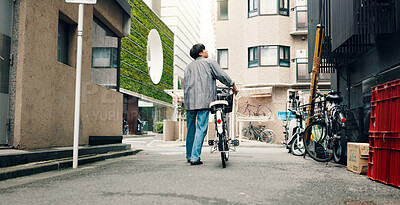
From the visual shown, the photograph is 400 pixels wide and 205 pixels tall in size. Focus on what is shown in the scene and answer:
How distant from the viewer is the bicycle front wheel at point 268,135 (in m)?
23.2

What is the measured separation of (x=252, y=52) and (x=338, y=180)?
69.0 ft

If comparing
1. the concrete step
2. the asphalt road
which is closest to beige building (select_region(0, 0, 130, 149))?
the concrete step

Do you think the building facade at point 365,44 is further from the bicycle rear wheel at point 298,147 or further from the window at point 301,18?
the window at point 301,18

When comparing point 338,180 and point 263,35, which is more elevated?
point 263,35

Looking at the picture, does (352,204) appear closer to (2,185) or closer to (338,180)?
(338,180)

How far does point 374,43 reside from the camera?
288 inches

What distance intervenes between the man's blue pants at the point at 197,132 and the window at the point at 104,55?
3.26 meters

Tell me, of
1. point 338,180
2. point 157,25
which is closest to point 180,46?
point 157,25

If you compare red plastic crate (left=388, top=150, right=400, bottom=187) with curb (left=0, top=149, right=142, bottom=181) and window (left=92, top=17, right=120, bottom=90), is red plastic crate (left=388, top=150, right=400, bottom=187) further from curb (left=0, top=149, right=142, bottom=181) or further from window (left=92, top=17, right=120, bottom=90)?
window (left=92, top=17, right=120, bottom=90)

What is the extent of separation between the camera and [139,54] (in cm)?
3584

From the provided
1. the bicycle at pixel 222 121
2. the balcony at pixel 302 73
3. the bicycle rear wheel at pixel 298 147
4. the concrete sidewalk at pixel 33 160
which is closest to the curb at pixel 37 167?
the concrete sidewalk at pixel 33 160

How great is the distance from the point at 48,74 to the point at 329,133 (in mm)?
4677

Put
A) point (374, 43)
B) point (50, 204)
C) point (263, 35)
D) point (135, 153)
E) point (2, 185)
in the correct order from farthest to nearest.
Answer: point (263, 35) < point (135, 153) < point (374, 43) < point (2, 185) < point (50, 204)

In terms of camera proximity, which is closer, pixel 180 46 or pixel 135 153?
pixel 135 153
